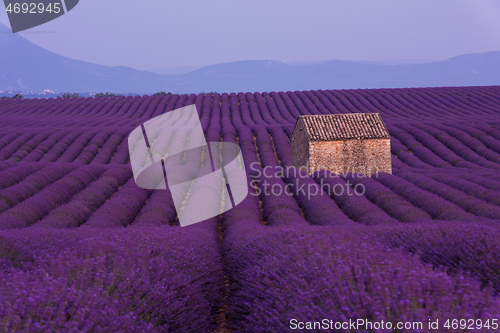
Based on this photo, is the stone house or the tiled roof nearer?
the stone house

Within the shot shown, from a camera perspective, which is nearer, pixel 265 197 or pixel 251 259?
A: pixel 251 259

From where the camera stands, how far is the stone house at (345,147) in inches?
727

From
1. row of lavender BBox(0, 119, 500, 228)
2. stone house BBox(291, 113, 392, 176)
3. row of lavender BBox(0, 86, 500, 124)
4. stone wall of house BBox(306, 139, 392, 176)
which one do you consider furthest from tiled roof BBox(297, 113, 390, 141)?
row of lavender BBox(0, 86, 500, 124)

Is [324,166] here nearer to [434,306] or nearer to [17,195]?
[17,195]

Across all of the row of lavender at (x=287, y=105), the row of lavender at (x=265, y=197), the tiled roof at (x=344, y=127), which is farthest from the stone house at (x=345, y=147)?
the row of lavender at (x=287, y=105)

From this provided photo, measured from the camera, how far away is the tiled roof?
18.6m

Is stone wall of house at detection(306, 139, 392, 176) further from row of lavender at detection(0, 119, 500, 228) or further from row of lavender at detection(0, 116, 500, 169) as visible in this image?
row of lavender at detection(0, 116, 500, 169)

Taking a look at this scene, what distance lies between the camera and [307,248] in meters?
3.72

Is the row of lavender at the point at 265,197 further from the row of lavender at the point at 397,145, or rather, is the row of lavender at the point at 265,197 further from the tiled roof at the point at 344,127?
the row of lavender at the point at 397,145

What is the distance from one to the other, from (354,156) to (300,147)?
2890mm

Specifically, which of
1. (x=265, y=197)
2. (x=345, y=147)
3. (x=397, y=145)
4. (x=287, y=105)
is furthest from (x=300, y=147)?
(x=287, y=105)

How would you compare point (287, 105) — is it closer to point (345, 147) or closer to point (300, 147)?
point (300, 147)

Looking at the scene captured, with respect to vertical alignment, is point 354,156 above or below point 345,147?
below

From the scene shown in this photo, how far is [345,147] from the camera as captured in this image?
736 inches
